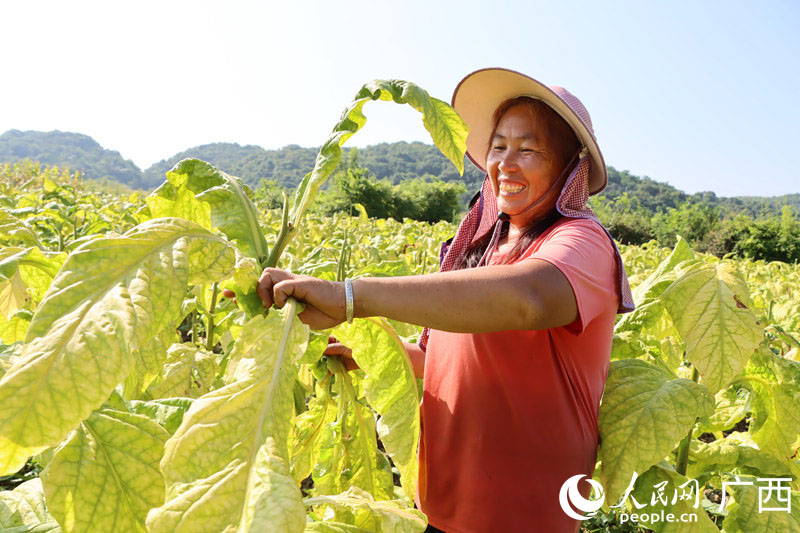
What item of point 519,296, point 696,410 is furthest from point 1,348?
point 696,410

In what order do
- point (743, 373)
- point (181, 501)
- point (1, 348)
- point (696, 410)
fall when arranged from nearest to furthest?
point (181, 501)
point (1, 348)
point (696, 410)
point (743, 373)

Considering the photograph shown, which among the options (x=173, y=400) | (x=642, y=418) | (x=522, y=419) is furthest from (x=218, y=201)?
(x=642, y=418)

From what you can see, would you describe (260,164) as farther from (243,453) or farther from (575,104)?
(243,453)

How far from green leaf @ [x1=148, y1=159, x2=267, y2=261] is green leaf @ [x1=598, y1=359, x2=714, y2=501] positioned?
104cm

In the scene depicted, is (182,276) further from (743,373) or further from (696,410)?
(743,373)

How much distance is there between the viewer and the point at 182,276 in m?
0.76

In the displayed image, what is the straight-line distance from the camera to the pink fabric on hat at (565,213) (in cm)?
147

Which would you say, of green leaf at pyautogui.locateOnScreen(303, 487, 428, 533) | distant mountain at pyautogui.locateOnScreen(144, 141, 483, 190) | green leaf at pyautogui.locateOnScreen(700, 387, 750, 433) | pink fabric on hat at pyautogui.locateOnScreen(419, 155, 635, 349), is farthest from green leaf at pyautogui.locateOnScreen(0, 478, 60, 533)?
distant mountain at pyautogui.locateOnScreen(144, 141, 483, 190)

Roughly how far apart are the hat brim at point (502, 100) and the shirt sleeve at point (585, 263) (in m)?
0.32

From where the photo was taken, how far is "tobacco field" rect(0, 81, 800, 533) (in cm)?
64

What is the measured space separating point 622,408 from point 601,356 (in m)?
0.16

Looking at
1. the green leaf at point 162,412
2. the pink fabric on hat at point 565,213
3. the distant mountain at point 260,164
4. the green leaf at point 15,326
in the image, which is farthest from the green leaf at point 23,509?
the distant mountain at point 260,164

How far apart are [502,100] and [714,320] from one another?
0.90 metres

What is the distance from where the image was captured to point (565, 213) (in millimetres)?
1514
